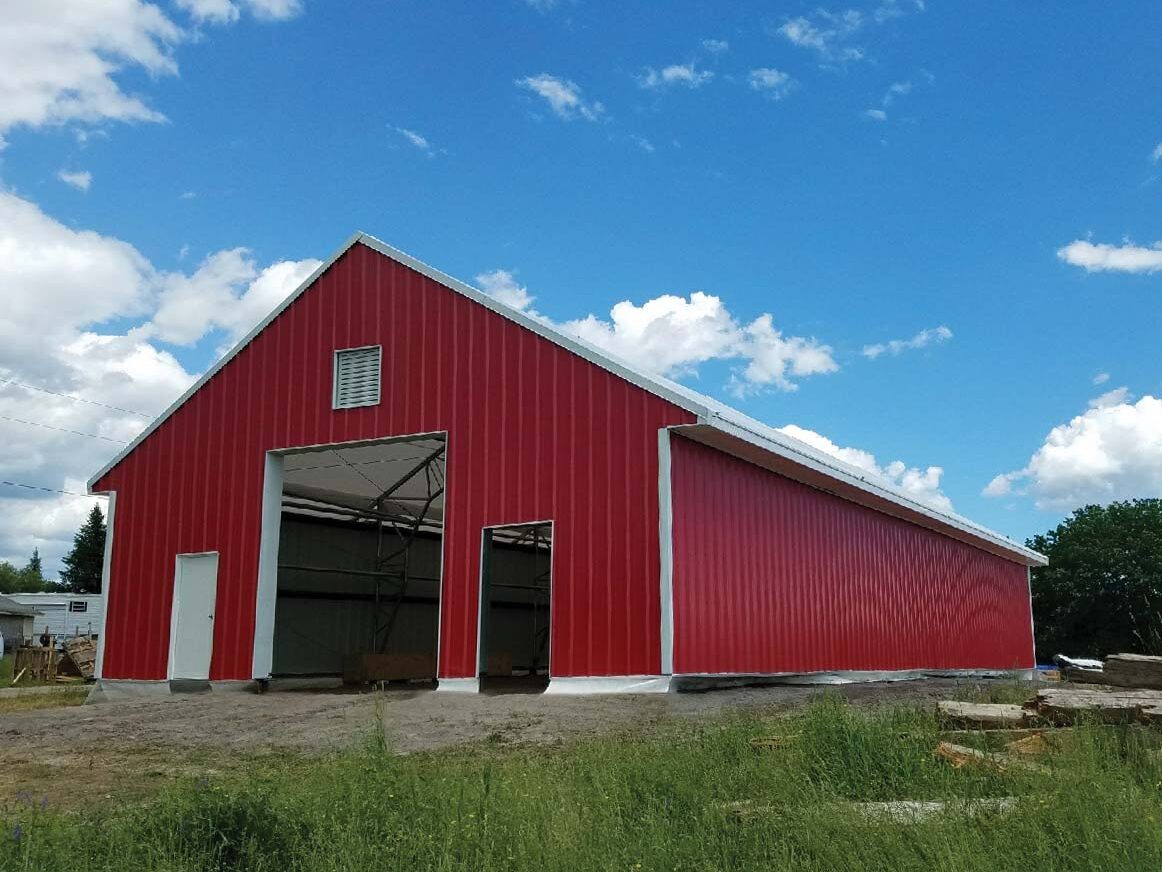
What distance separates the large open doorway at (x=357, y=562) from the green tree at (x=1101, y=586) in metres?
33.9

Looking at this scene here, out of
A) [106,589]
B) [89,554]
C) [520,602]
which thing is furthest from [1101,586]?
[89,554]

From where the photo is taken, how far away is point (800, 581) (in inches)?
704

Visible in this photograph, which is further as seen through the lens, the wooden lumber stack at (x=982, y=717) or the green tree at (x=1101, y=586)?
the green tree at (x=1101, y=586)

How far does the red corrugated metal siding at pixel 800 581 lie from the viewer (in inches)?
597

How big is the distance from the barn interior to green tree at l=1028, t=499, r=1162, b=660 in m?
32.0

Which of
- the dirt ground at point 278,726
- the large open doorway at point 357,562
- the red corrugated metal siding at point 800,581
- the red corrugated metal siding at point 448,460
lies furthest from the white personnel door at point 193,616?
the red corrugated metal siding at point 800,581

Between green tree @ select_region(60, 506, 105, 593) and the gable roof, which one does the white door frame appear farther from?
green tree @ select_region(60, 506, 105, 593)

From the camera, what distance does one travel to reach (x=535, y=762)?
8.88 m

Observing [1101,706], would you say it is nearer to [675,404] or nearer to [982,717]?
[982,717]

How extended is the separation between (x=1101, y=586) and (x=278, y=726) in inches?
1758

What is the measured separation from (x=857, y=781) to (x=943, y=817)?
4.31 feet

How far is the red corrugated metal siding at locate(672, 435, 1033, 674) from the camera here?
15.2 meters

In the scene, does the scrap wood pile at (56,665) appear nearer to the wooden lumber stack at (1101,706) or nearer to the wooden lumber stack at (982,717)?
the wooden lumber stack at (982,717)

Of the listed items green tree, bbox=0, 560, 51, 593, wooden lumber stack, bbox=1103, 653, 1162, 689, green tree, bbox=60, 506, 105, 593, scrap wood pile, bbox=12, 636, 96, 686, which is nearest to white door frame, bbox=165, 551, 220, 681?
scrap wood pile, bbox=12, 636, 96, 686
